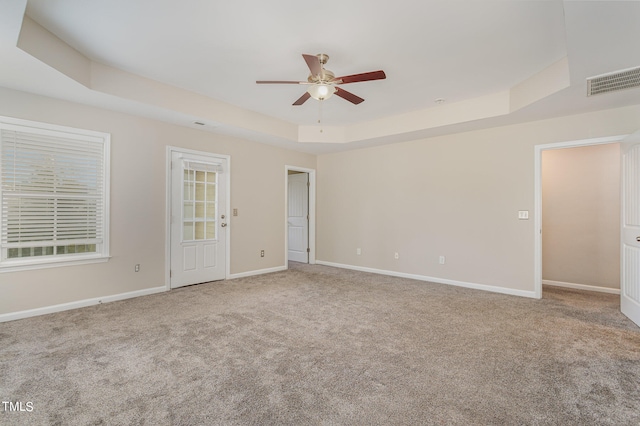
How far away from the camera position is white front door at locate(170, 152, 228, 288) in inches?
183

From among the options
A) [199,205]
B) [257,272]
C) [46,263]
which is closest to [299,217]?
[257,272]

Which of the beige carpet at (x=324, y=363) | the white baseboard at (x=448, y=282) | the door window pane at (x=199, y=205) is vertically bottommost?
the beige carpet at (x=324, y=363)

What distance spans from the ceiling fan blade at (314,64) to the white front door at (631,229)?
3.46 metres

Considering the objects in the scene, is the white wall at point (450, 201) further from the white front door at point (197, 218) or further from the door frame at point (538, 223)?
the white front door at point (197, 218)

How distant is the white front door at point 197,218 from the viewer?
464 centimetres

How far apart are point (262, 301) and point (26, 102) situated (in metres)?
3.56

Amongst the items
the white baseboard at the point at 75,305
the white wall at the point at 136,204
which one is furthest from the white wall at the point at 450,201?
the white baseboard at the point at 75,305

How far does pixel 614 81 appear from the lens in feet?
9.23

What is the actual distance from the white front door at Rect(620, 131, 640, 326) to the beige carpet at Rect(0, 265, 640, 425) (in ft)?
0.74

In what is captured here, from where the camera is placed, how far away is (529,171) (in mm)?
4289

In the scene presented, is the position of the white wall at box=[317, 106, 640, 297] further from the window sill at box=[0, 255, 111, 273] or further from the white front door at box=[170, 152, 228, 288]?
the window sill at box=[0, 255, 111, 273]

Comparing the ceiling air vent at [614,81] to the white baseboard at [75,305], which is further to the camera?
the white baseboard at [75,305]

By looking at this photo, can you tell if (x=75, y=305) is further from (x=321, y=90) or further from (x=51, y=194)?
(x=321, y=90)
